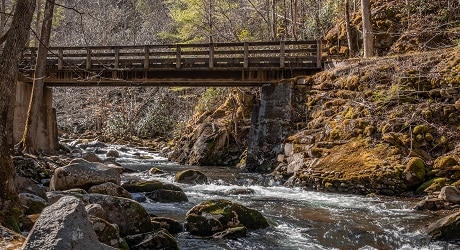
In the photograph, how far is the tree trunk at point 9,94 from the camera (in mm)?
5867

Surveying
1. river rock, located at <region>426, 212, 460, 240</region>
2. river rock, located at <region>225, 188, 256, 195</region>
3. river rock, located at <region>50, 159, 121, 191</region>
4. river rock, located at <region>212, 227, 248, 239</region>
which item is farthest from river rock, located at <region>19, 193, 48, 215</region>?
river rock, located at <region>426, 212, 460, 240</region>

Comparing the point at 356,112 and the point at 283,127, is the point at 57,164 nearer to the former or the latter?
the point at 283,127

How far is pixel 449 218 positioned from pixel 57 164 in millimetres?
11833

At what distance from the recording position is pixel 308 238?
25.3 ft

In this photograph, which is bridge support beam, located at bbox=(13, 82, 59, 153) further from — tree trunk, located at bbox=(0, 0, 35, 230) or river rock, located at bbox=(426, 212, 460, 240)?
river rock, located at bbox=(426, 212, 460, 240)

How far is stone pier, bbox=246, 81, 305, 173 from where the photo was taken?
17.0 m

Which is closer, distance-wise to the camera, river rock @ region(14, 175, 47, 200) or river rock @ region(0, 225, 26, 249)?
river rock @ region(0, 225, 26, 249)

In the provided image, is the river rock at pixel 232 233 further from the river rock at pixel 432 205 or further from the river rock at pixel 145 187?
the river rock at pixel 432 205

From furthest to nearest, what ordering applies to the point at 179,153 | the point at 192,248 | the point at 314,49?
the point at 179,153
the point at 314,49
the point at 192,248

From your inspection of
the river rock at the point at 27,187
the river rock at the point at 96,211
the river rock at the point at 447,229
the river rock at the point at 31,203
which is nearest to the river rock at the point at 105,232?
the river rock at the point at 96,211

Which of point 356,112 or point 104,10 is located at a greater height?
point 104,10

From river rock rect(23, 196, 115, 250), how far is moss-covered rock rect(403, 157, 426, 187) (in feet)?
30.9

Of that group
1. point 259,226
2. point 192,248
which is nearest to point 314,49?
point 259,226

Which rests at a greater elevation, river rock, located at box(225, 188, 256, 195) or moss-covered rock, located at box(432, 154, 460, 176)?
moss-covered rock, located at box(432, 154, 460, 176)
